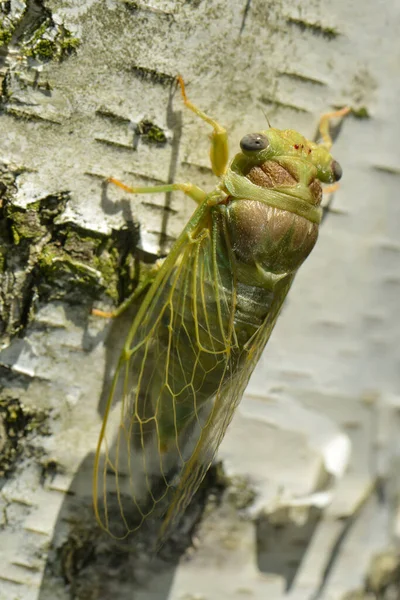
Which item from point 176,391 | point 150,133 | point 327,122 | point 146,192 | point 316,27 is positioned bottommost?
point 176,391

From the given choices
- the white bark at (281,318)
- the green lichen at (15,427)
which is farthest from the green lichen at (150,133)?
the green lichen at (15,427)

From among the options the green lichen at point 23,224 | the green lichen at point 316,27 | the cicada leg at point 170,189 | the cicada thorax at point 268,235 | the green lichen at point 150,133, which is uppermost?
the green lichen at point 316,27

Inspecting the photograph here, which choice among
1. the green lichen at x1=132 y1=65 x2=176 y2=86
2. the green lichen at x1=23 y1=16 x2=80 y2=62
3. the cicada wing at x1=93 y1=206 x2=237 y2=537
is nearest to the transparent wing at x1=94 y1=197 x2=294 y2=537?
the cicada wing at x1=93 y1=206 x2=237 y2=537

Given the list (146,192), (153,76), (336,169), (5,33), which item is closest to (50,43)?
(5,33)

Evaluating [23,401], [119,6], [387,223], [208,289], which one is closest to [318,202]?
[387,223]

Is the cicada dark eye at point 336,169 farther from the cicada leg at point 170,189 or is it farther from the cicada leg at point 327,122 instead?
the cicada leg at point 170,189

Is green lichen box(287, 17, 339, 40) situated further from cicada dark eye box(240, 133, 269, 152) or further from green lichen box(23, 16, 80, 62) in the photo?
green lichen box(23, 16, 80, 62)

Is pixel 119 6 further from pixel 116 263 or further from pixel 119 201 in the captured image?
pixel 116 263

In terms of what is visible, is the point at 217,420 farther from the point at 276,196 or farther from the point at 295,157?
the point at 295,157
